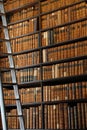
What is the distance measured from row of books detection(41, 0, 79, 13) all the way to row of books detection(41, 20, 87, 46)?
10.1 inches

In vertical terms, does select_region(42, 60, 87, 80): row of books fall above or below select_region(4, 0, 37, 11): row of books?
below

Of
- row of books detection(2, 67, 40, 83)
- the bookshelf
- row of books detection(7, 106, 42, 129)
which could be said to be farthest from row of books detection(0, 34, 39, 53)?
row of books detection(7, 106, 42, 129)

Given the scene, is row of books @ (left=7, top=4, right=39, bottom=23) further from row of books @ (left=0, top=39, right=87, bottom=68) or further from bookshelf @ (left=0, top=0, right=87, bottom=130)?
row of books @ (left=0, top=39, right=87, bottom=68)

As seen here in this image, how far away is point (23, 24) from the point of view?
150 inches

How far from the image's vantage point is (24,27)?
379cm

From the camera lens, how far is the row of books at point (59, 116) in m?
3.11

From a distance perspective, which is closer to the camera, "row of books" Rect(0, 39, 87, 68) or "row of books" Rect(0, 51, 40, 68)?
"row of books" Rect(0, 39, 87, 68)

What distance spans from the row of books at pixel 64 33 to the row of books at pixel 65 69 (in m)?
0.27

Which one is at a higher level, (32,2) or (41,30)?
(32,2)

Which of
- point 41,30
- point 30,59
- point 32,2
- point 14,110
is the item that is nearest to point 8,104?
point 14,110

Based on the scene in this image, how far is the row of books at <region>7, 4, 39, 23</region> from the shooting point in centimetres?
375

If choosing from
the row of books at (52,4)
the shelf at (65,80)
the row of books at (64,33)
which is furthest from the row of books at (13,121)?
the row of books at (52,4)

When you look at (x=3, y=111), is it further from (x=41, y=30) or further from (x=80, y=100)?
(x=41, y=30)

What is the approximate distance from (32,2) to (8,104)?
1.23m
